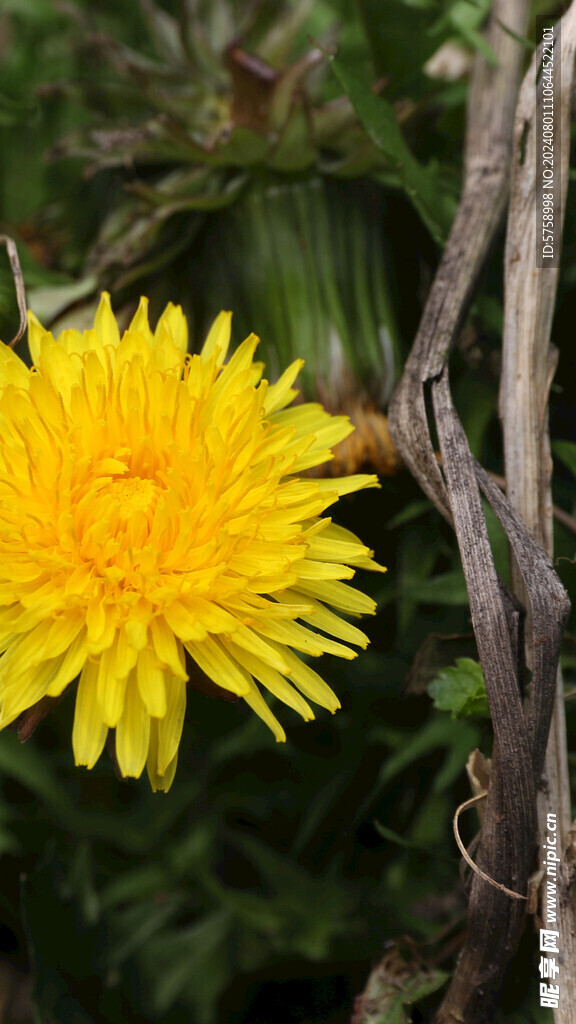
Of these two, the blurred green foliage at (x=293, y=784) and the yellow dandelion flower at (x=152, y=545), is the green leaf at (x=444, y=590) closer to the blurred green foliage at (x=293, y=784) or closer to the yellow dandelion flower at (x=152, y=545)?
the blurred green foliage at (x=293, y=784)

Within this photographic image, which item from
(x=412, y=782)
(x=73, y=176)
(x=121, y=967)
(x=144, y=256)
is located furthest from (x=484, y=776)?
(x=73, y=176)

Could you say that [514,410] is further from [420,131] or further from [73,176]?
[73,176]

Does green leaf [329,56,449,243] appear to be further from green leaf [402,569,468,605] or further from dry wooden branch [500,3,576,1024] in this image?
green leaf [402,569,468,605]

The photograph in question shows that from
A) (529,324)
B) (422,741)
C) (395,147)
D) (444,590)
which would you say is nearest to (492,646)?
(444,590)

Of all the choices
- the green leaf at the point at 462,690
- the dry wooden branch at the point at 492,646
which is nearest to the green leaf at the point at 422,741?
the green leaf at the point at 462,690

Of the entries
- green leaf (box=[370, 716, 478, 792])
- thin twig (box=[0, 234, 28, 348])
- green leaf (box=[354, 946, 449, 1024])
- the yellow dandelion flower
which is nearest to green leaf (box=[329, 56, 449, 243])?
the yellow dandelion flower

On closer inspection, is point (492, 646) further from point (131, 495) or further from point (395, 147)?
point (395, 147)
